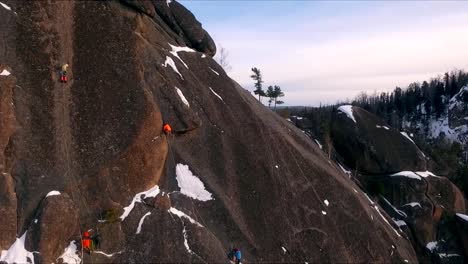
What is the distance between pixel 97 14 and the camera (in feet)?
83.9

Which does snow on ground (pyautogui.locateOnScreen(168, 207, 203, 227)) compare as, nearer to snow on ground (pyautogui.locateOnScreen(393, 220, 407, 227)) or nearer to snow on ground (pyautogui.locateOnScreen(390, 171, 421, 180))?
snow on ground (pyautogui.locateOnScreen(393, 220, 407, 227))

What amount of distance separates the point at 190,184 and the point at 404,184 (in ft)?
72.0

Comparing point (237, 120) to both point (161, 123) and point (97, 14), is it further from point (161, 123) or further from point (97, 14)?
point (97, 14)

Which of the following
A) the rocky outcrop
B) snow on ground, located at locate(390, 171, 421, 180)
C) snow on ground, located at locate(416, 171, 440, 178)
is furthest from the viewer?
the rocky outcrop

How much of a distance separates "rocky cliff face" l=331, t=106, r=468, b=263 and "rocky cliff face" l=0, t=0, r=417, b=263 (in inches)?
376

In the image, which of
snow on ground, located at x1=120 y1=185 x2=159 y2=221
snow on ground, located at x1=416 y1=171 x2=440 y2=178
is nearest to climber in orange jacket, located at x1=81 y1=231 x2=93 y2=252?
snow on ground, located at x1=120 y1=185 x2=159 y2=221

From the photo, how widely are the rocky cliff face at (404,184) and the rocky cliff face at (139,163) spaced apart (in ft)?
31.3

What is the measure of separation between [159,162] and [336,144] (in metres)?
24.8

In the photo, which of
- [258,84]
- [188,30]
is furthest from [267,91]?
[188,30]

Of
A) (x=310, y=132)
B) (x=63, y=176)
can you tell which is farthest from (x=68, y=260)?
(x=310, y=132)

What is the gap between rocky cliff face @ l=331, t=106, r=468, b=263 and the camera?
1489 inches

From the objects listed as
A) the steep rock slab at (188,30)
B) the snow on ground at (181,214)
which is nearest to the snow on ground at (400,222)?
the steep rock slab at (188,30)

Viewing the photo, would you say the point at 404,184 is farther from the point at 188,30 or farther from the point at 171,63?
the point at 171,63

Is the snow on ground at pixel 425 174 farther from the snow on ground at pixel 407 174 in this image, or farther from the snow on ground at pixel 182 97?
the snow on ground at pixel 182 97
